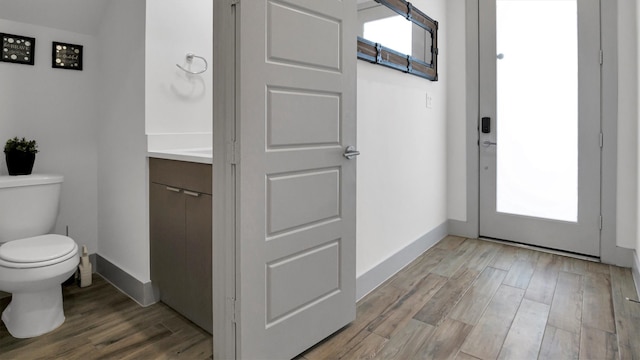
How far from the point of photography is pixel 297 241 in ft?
5.41

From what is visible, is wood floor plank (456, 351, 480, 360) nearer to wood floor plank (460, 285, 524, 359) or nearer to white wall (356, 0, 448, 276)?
wood floor plank (460, 285, 524, 359)

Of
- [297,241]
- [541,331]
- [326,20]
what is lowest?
[541,331]

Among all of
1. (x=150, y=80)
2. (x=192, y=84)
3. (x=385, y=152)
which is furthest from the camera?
(x=385, y=152)

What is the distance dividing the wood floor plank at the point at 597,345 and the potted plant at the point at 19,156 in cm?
313

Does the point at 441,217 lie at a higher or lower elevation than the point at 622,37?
lower

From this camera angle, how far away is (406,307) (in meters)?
2.16

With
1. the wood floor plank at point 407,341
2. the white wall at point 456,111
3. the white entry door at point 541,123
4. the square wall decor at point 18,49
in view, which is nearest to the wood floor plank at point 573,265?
the white entry door at point 541,123

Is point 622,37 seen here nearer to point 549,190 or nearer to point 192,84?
point 549,190

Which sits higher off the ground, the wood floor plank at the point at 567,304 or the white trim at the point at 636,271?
the white trim at the point at 636,271

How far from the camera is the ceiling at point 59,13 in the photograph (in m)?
2.20

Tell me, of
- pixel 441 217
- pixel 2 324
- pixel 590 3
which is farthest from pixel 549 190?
pixel 2 324

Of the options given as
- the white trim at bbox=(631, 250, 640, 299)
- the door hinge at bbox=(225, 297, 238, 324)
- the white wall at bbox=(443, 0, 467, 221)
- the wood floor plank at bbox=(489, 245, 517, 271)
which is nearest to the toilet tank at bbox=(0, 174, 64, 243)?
the door hinge at bbox=(225, 297, 238, 324)

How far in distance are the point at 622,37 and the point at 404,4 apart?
1.65 metres

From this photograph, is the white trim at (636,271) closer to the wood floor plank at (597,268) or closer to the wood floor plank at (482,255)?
the wood floor plank at (597,268)
